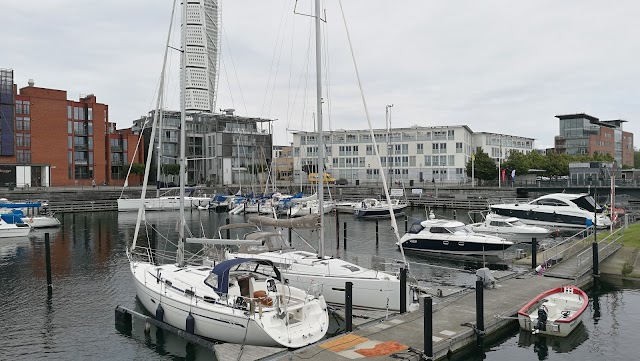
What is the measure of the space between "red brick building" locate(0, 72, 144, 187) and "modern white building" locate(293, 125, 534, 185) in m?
40.6

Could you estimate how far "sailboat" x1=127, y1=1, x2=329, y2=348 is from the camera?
655 inches

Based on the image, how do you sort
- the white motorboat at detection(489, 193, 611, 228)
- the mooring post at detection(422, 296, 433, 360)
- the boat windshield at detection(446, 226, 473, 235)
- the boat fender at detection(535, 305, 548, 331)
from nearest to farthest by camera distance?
the mooring post at detection(422, 296, 433, 360)
the boat fender at detection(535, 305, 548, 331)
the boat windshield at detection(446, 226, 473, 235)
the white motorboat at detection(489, 193, 611, 228)

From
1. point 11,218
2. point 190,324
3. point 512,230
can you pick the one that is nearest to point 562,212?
point 512,230

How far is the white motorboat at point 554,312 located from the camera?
19.2 meters

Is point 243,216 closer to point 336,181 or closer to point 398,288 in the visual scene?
point 336,181

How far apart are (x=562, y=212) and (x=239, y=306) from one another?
41.7 metres

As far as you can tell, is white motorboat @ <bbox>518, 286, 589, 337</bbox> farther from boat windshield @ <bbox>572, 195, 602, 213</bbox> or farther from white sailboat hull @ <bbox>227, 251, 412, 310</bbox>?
boat windshield @ <bbox>572, 195, 602, 213</bbox>

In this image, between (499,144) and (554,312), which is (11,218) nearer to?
(554,312)

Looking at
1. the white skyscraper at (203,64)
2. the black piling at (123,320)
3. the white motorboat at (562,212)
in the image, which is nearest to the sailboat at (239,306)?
the black piling at (123,320)

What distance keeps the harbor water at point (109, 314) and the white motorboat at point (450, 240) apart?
929 millimetres

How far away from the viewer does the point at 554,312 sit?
821 inches

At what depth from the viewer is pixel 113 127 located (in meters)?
119

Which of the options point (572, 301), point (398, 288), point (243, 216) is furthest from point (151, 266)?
point (243, 216)

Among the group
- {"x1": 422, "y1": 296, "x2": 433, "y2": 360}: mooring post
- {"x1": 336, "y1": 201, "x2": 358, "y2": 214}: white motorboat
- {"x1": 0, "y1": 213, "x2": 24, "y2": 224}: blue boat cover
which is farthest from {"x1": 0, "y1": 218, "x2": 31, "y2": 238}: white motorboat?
{"x1": 422, "y1": 296, "x2": 433, "y2": 360}: mooring post
